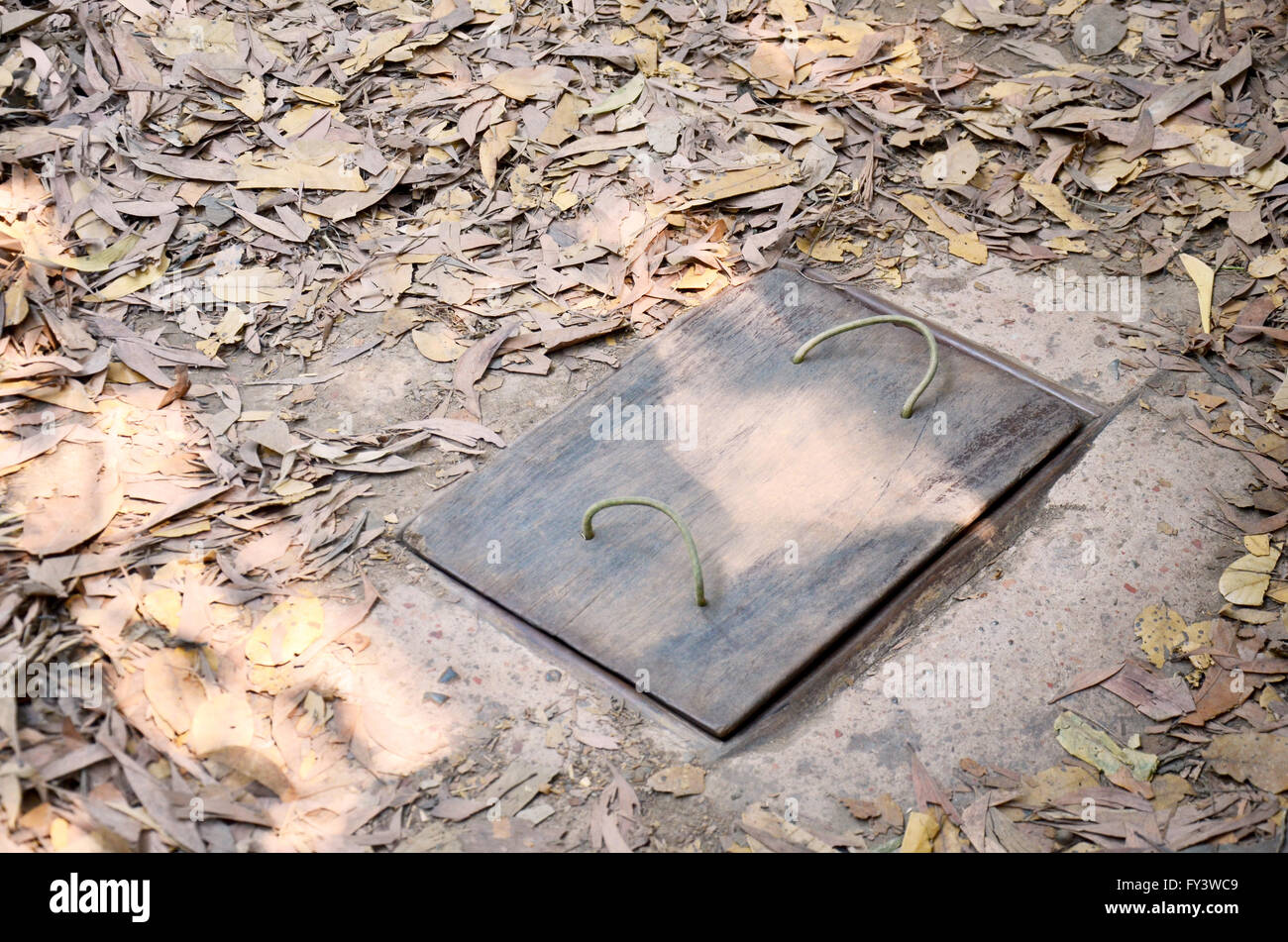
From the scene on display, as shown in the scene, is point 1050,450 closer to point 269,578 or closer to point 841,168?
point 841,168

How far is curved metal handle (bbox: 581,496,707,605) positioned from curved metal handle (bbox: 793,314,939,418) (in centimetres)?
62

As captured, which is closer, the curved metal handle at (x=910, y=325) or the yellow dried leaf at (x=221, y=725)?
the yellow dried leaf at (x=221, y=725)

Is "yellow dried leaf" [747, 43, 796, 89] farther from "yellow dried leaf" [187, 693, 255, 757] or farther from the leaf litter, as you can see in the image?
"yellow dried leaf" [187, 693, 255, 757]

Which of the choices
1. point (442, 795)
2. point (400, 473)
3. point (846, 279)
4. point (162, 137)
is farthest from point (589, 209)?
point (442, 795)

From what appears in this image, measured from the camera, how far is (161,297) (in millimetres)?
3021

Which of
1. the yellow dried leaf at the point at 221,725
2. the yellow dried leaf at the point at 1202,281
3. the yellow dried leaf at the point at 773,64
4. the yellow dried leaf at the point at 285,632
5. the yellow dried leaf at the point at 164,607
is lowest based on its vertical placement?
the yellow dried leaf at the point at 221,725

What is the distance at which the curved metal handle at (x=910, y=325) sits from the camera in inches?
106

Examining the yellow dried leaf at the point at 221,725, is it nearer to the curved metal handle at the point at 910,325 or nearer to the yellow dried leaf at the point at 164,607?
the yellow dried leaf at the point at 164,607

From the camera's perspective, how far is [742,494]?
2.58m

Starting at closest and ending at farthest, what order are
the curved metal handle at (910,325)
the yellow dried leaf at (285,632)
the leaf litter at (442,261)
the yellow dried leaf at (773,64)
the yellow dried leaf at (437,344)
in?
the leaf litter at (442,261) < the yellow dried leaf at (285,632) < the curved metal handle at (910,325) < the yellow dried leaf at (437,344) < the yellow dried leaf at (773,64)

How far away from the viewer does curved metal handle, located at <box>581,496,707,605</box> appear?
2340 millimetres

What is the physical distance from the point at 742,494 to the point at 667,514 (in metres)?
0.21

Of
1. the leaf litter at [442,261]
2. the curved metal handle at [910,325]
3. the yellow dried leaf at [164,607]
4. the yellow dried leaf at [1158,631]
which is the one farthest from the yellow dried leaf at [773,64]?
the yellow dried leaf at [164,607]

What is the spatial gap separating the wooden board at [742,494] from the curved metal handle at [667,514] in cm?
3
